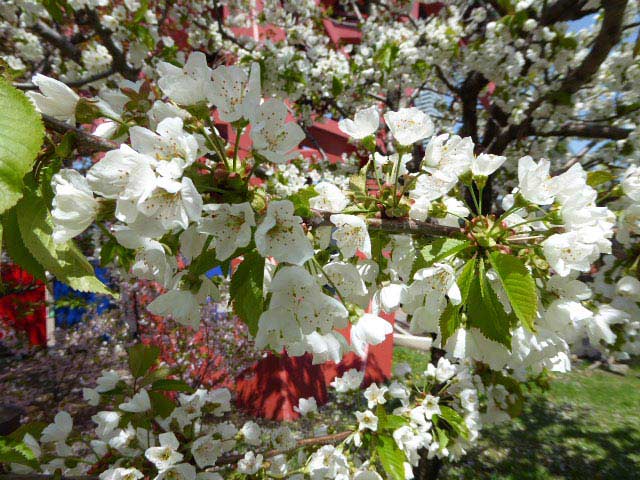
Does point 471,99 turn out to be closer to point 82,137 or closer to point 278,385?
point 278,385

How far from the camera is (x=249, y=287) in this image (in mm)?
865

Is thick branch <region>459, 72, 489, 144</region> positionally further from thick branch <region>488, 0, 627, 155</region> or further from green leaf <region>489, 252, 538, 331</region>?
green leaf <region>489, 252, 538, 331</region>

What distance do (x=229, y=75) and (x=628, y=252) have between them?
1.40 metres

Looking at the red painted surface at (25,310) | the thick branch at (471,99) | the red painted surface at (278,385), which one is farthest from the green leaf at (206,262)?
the red painted surface at (25,310)

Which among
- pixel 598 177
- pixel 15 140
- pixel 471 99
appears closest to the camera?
pixel 15 140

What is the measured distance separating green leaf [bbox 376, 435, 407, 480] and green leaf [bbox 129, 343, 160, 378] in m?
1.09

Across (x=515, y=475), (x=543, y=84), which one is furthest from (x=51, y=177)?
(x=515, y=475)

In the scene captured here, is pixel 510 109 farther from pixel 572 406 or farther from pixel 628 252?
pixel 572 406

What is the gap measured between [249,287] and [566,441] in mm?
6217

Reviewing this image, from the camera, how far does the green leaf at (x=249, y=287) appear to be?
33.4 inches

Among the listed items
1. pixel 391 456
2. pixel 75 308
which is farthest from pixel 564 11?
pixel 75 308

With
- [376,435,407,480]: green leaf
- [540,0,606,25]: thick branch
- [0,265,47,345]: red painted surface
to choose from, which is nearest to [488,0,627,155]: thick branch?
[540,0,606,25]: thick branch

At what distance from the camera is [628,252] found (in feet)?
4.48

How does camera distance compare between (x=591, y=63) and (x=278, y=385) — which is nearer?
(x=591, y=63)
